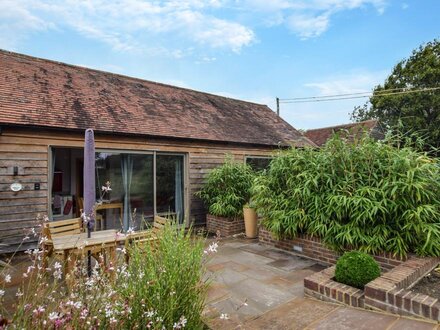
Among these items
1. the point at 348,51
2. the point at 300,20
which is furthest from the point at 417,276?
the point at 348,51

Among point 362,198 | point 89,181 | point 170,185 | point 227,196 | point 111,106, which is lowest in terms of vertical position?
point 227,196

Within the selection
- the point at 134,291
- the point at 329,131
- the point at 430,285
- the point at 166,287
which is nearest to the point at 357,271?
the point at 430,285

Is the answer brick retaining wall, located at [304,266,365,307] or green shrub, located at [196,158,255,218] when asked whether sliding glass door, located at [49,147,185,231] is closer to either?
green shrub, located at [196,158,255,218]

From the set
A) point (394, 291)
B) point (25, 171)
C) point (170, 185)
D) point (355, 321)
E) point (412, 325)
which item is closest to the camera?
point (412, 325)

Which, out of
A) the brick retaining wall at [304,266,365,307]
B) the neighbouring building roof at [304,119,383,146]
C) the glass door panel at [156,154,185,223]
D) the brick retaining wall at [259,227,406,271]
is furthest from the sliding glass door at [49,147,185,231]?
the neighbouring building roof at [304,119,383,146]

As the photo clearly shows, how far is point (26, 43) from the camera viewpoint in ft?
31.2

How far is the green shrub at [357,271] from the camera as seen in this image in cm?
306

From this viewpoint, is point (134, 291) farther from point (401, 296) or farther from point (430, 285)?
point (430, 285)

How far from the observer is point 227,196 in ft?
22.6

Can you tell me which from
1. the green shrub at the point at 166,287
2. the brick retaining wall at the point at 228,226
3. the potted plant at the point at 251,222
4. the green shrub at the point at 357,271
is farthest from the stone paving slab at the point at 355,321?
the brick retaining wall at the point at 228,226

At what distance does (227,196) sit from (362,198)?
11.5 ft

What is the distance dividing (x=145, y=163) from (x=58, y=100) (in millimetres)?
2352

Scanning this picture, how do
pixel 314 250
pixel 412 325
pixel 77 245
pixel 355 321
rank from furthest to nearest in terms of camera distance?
pixel 314 250, pixel 77 245, pixel 355 321, pixel 412 325

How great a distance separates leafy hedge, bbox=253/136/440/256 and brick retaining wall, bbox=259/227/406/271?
12 centimetres
